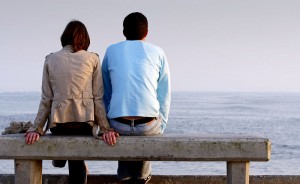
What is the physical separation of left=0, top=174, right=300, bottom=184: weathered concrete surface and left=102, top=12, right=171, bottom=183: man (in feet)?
2.77

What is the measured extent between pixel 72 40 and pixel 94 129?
30.4 inches

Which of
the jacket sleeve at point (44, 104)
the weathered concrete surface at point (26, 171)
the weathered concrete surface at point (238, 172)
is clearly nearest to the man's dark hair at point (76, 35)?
the jacket sleeve at point (44, 104)

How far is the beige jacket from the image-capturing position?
4.45 metres

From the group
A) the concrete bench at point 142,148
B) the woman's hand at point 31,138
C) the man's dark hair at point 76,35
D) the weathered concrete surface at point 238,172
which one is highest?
the man's dark hair at point 76,35

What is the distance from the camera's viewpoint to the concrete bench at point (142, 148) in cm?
436

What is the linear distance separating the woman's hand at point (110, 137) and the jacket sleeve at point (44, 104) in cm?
53

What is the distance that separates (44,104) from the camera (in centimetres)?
450

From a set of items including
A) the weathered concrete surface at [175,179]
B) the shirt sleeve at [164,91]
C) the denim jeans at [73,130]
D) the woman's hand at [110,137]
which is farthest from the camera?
the weathered concrete surface at [175,179]

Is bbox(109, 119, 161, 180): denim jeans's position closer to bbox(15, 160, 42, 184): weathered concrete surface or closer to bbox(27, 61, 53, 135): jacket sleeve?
bbox(27, 61, 53, 135): jacket sleeve

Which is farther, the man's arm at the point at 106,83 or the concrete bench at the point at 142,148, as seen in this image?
the man's arm at the point at 106,83

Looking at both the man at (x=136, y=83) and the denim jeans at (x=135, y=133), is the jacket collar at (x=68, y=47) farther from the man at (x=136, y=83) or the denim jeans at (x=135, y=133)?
the denim jeans at (x=135, y=133)

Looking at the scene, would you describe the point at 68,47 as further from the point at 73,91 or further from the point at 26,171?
the point at 26,171

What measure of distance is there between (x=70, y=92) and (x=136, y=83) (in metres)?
0.56

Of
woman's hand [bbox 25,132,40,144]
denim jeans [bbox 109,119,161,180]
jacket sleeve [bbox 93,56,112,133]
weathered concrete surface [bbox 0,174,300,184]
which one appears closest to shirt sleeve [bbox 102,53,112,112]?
jacket sleeve [bbox 93,56,112,133]
